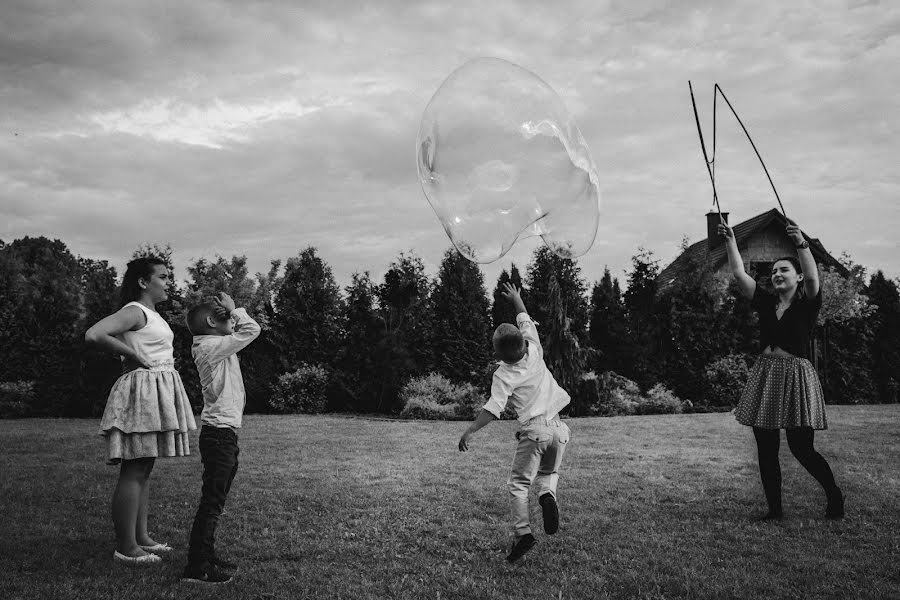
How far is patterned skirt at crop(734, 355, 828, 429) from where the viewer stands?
16.7ft

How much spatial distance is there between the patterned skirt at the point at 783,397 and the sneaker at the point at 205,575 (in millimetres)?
3914

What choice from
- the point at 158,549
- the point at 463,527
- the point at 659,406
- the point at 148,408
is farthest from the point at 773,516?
the point at 659,406

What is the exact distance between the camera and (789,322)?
5.29 m

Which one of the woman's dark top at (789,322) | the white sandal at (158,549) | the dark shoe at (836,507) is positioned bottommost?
the white sandal at (158,549)

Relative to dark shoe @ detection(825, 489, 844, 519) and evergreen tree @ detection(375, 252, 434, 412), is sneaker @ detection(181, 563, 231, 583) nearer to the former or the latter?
dark shoe @ detection(825, 489, 844, 519)

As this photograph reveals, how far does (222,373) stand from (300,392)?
41.6 feet

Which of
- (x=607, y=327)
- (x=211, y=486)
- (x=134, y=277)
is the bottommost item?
(x=211, y=486)

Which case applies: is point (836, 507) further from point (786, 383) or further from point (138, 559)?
point (138, 559)

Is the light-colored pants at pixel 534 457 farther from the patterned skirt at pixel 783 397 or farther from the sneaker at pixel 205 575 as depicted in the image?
the sneaker at pixel 205 575

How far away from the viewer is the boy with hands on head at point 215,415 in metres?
3.96

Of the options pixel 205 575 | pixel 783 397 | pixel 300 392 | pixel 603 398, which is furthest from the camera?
pixel 300 392

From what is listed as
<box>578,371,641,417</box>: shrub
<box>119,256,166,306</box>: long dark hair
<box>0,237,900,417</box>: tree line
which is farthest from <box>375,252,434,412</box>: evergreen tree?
<box>119,256,166,306</box>: long dark hair

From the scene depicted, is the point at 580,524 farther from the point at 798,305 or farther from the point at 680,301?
the point at 680,301

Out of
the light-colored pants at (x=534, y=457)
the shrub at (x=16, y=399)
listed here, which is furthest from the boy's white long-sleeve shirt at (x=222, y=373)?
the shrub at (x=16, y=399)
